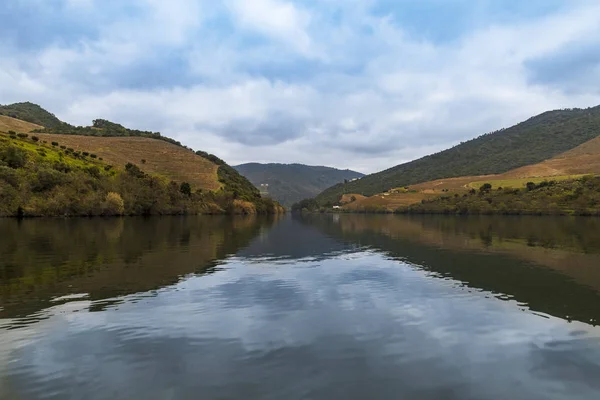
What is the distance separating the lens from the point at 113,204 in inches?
4717

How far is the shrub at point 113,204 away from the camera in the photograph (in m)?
119

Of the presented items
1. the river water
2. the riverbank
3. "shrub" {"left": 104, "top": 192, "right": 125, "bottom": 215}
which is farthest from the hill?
the riverbank

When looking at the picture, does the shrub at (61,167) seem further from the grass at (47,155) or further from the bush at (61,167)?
the grass at (47,155)

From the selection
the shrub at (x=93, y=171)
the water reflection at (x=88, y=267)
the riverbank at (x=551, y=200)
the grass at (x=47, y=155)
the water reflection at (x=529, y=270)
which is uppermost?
the grass at (x=47, y=155)

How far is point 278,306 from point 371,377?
926 centimetres

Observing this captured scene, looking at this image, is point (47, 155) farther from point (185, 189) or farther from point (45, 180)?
point (185, 189)

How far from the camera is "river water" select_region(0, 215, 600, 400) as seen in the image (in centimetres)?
1139

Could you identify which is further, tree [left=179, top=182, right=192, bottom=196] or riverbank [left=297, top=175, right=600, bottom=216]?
tree [left=179, top=182, right=192, bottom=196]

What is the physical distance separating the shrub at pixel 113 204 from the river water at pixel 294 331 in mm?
92468

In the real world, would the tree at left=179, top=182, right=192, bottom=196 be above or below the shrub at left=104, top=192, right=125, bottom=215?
above

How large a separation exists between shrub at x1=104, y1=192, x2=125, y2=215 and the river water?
92.5 m

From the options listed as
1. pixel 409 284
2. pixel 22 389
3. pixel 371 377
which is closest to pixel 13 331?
pixel 22 389

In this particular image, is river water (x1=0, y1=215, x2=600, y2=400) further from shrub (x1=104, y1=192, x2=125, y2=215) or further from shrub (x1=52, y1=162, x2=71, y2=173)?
shrub (x1=52, y1=162, x2=71, y2=173)

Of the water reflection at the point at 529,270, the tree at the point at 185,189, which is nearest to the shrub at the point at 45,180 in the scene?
the tree at the point at 185,189
